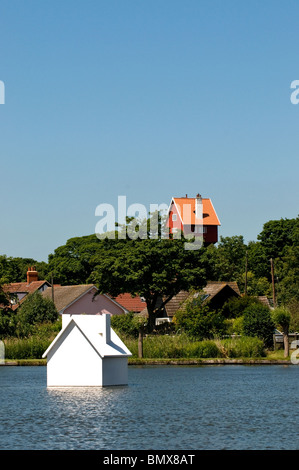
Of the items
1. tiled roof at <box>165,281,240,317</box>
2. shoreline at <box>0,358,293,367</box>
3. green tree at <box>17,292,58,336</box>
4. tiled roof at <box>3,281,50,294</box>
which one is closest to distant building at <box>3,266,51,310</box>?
tiled roof at <box>3,281,50,294</box>

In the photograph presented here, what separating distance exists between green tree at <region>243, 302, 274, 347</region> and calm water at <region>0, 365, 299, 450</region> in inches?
631

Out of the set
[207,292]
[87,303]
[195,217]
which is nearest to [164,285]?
[207,292]

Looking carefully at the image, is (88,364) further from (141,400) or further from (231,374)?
(231,374)

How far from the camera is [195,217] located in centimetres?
14538

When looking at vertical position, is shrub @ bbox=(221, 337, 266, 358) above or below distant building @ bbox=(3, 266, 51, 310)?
below

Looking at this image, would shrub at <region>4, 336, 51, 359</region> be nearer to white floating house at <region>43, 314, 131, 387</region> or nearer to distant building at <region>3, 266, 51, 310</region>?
white floating house at <region>43, 314, 131, 387</region>

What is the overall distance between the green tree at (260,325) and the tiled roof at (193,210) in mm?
74864

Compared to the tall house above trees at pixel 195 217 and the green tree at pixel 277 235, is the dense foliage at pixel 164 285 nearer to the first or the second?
the green tree at pixel 277 235

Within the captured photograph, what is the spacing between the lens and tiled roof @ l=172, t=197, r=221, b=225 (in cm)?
14450

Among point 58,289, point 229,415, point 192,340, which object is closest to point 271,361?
point 192,340

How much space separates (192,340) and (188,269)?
16431mm

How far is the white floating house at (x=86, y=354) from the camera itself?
39625mm

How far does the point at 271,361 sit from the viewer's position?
206 ft

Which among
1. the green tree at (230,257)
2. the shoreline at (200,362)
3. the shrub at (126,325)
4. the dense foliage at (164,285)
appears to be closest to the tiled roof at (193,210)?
the green tree at (230,257)
